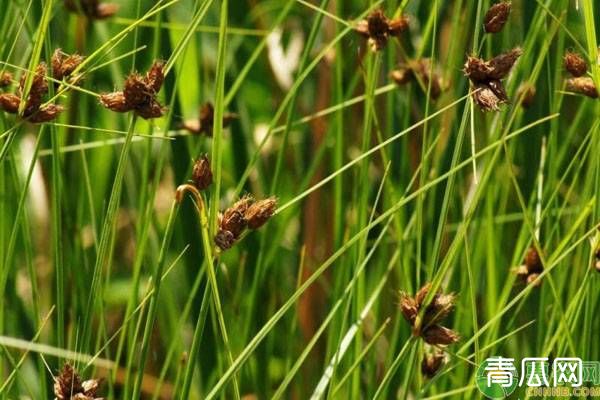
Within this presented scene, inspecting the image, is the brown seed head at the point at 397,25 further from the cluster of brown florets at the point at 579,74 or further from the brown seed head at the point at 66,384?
the brown seed head at the point at 66,384

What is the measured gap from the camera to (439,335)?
3.26 feet

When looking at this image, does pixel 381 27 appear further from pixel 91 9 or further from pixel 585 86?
pixel 91 9

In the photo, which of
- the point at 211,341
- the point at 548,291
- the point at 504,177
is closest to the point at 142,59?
the point at 211,341

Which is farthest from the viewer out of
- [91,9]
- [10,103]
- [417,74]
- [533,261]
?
[91,9]

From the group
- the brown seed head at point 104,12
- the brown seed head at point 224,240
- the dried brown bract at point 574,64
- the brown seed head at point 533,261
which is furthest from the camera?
the brown seed head at point 104,12

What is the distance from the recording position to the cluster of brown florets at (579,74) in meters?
1.15

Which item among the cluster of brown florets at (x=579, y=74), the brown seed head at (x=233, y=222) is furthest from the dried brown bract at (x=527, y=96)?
the brown seed head at (x=233, y=222)

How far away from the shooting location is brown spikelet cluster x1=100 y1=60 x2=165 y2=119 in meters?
0.97

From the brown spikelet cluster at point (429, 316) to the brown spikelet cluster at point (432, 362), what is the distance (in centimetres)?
16

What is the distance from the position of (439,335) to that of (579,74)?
13.6 inches

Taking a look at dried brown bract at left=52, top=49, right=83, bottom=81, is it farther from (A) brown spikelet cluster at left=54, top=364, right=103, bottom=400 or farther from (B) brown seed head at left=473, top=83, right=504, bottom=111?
(B) brown seed head at left=473, top=83, right=504, bottom=111

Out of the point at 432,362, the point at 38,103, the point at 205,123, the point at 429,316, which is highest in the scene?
the point at 38,103

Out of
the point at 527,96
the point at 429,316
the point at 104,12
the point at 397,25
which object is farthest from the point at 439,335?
the point at 104,12

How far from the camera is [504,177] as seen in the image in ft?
5.12
